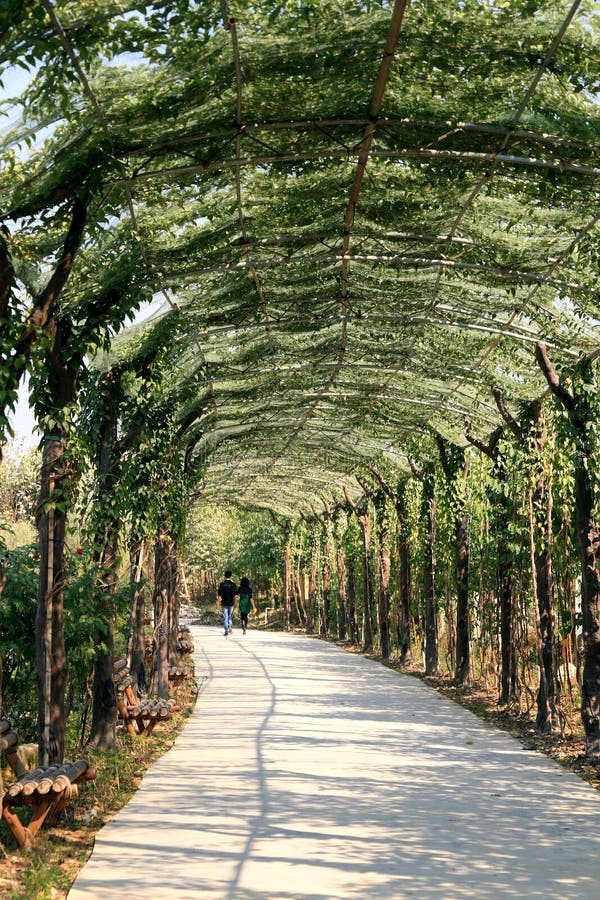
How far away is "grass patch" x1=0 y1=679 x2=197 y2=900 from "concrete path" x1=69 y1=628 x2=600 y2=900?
12 cm

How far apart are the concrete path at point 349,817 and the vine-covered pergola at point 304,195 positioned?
1.60 m

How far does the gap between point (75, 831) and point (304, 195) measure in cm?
429

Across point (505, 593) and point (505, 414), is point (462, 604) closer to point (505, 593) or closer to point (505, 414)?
point (505, 593)

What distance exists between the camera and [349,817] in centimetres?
637

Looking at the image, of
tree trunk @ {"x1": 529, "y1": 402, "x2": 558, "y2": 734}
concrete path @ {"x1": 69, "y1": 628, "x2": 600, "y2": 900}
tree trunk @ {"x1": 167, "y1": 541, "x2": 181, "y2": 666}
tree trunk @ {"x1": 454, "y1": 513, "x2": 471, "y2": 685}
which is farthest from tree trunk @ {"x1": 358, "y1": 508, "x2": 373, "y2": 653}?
tree trunk @ {"x1": 529, "y1": 402, "x2": 558, "y2": 734}

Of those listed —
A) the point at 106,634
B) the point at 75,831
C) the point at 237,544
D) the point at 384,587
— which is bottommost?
the point at 75,831

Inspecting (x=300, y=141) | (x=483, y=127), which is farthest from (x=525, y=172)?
(x=300, y=141)

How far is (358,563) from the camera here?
25.5m

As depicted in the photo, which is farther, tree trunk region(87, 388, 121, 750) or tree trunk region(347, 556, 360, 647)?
tree trunk region(347, 556, 360, 647)

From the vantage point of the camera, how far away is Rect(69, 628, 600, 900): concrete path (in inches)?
194

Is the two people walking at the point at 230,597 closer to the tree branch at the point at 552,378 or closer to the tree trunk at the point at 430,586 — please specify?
the tree trunk at the point at 430,586

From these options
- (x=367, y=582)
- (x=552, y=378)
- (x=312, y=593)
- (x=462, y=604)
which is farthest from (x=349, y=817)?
(x=312, y=593)

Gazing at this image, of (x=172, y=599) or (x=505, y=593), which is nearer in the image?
(x=505, y=593)

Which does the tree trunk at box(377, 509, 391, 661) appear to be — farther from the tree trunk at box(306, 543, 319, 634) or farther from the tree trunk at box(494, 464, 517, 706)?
the tree trunk at box(306, 543, 319, 634)
